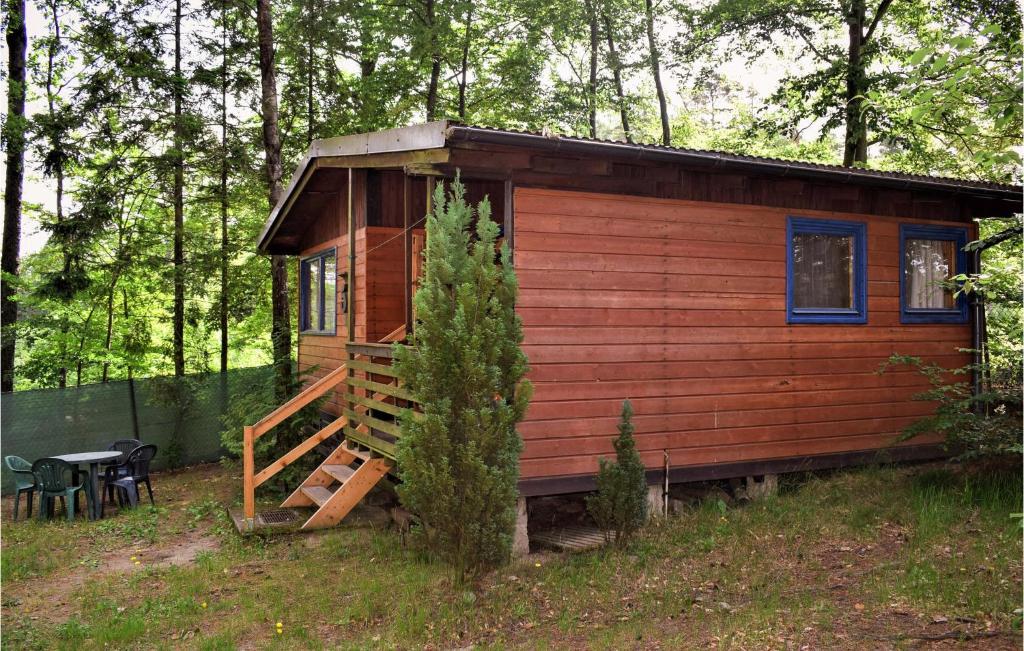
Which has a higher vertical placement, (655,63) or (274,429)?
(655,63)

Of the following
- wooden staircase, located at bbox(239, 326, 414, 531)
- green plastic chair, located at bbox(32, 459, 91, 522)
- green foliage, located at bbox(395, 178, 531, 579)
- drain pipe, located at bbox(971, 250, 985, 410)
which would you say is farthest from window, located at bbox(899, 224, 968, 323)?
green plastic chair, located at bbox(32, 459, 91, 522)

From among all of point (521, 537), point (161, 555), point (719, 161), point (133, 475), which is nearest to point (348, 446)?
point (161, 555)

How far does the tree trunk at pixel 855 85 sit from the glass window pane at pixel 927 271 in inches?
255

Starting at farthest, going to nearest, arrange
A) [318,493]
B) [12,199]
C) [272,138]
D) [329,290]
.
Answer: [12,199]
[272,138]
[329,290]
[318,493]

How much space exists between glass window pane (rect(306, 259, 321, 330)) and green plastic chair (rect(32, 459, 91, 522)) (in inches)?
144

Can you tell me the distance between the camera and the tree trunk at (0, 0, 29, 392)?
13547 mm

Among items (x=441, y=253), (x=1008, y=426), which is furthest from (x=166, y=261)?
(x=1008, y=426)

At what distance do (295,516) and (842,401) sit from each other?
6071 millimetres

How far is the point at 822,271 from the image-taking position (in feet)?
28.0

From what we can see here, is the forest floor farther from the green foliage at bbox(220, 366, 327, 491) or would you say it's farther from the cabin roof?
the cabin roof

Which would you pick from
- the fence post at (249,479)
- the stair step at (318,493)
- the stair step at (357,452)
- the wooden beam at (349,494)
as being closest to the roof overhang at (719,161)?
the wooden beam at (349,494)

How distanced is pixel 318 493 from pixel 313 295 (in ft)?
13.3

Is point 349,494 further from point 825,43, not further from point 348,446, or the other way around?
point 825,43

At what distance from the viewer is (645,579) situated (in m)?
6.03
